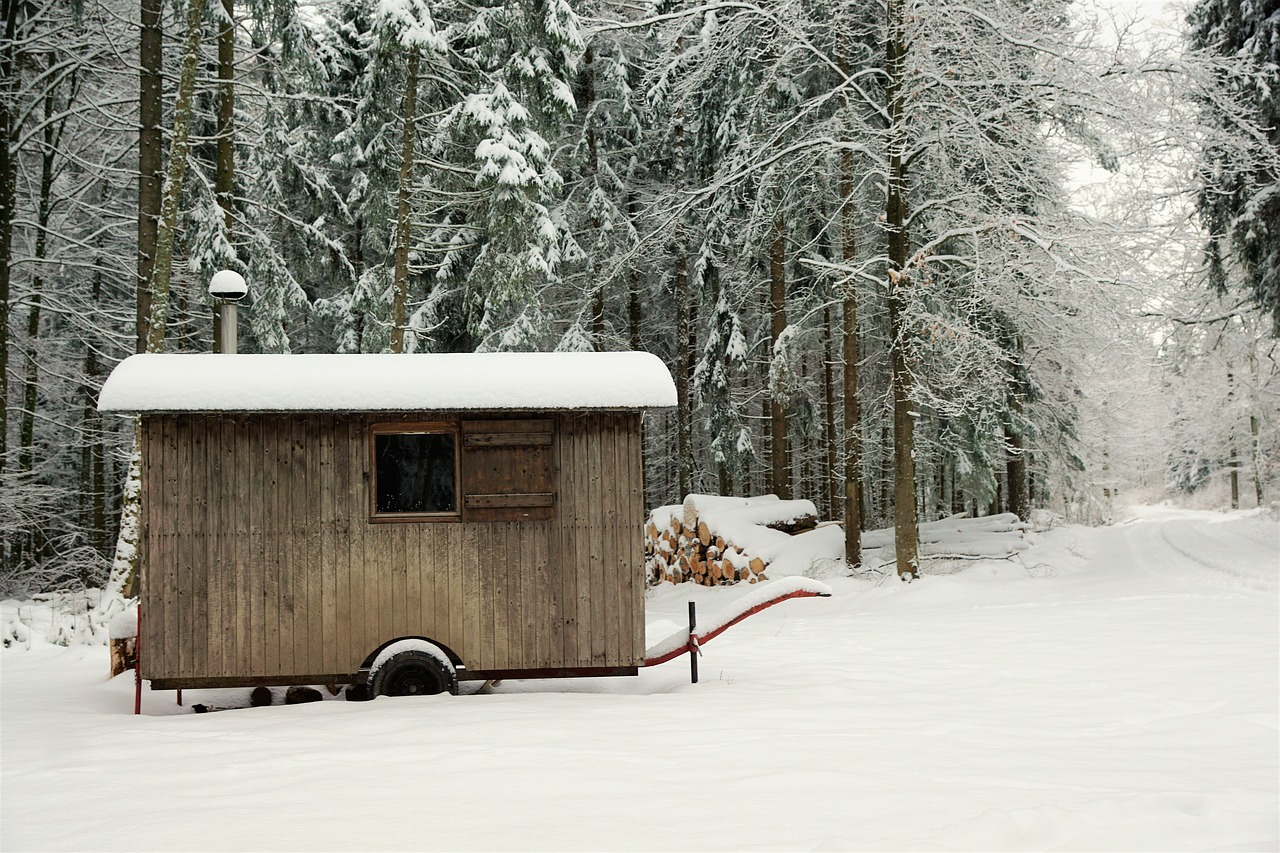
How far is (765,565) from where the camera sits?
1495 centimetres

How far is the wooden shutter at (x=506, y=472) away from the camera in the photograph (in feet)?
23.9

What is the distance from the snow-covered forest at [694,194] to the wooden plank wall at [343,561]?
16.5 ft

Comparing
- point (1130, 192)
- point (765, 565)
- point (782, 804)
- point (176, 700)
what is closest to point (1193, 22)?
point (1130, 192)

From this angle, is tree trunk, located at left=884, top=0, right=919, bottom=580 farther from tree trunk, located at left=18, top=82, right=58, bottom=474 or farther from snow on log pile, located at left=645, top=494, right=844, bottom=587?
tree trunk, located at left=18, top=82, right=58, bottom=474

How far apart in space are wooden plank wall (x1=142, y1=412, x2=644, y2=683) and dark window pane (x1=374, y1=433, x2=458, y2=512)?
0.55ft

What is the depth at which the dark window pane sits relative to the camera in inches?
289

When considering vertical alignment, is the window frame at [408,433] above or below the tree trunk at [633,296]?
below

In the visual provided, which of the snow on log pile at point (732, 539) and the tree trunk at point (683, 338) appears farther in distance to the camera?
the tree trunk at point (683, 338)

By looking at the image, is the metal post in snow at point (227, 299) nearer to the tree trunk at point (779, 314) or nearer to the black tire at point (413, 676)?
the black tire at point (413, 676)

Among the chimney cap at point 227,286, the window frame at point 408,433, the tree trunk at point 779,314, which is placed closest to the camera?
the window frame at point 408,433

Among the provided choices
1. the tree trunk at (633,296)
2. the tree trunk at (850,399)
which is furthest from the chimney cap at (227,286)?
the tree trunk at (633,296)

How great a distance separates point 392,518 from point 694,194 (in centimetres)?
776

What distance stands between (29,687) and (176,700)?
162 centimetres

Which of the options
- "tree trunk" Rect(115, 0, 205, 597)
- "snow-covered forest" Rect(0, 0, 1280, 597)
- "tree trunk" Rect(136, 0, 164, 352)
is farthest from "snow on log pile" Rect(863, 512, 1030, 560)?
"tree trunk" Rect(136, 0, 164, 352)
